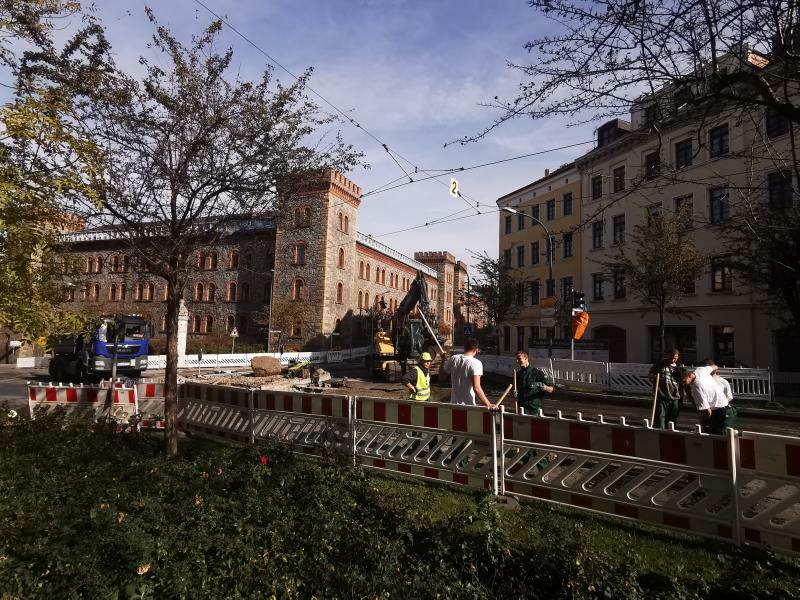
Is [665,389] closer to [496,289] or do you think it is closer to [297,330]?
[496,289]

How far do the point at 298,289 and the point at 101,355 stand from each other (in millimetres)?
24234

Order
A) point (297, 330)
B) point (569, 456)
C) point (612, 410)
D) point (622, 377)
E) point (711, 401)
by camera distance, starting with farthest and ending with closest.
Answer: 1. point (297, 330)
2. point (622, 377)
3. point (612, 410)
4. point (711, 401)
5. point (569, 456)

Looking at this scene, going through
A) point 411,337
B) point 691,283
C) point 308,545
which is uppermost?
point 691,283

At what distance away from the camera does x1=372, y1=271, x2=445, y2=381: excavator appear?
807 inches

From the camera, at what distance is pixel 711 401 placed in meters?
7.65

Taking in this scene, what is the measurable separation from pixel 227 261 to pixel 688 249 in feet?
127

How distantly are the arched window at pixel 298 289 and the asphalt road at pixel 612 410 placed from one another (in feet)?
77.8

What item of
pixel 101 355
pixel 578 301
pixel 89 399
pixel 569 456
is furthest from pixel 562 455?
pixel 101 355

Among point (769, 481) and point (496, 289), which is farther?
point (496, 289)

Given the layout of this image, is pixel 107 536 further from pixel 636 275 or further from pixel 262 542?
pixel 636 275

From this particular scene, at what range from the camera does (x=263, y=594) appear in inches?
127

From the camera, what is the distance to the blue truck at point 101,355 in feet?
60.9

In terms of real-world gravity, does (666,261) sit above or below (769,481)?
above

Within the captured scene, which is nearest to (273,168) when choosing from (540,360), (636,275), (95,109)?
(95,109)
